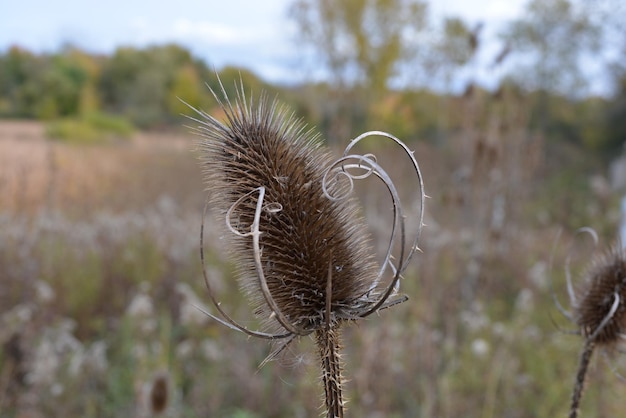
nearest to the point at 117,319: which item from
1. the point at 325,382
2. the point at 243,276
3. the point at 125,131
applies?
the point at 243,276

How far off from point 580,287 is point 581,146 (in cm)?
2371

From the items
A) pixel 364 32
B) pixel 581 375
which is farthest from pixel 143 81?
pixel 581 375

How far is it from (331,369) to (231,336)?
3992mm

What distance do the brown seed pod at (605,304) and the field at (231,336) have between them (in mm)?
630

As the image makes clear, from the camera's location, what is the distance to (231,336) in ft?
15.9

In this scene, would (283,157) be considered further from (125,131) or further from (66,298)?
(125,131)

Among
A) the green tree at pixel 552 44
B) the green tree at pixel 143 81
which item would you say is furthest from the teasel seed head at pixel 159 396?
the green tree at pixel 143 81

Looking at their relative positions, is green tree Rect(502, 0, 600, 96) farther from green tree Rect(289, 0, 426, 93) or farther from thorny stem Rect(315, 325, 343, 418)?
thorny stem Rect(315, 325, 343, 418)

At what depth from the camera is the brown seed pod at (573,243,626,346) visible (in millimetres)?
1451

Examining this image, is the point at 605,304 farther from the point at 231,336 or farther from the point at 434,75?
the point at 434,75

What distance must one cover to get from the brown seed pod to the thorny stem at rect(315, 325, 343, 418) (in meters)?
0.77

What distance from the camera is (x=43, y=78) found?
37906 millimetres

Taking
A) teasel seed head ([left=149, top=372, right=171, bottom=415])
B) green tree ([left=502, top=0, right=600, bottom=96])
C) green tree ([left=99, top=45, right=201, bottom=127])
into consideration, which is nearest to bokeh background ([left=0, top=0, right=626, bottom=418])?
teasel seed head ([left=149, top=372, right=171, bottom=415])

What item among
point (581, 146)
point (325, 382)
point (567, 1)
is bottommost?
point (325, 382)
